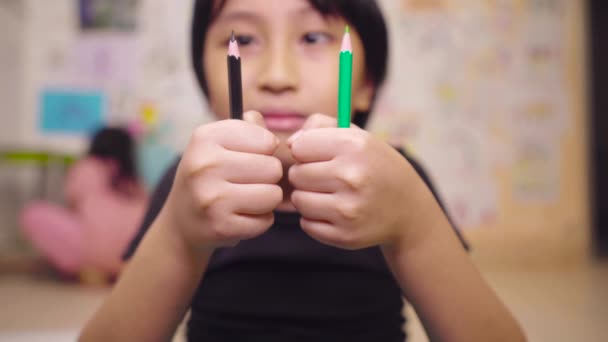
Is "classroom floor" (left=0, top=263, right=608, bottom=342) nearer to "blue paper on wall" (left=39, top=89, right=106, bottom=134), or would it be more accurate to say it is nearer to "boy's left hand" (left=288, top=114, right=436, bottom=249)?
"blue paper on wall" (left=39, top=89, right=106, bottom=134)

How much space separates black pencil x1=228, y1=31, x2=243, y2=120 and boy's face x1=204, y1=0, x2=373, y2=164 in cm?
10

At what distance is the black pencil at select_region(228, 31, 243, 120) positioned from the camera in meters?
0.26

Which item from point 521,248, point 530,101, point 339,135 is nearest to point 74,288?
point 339,135

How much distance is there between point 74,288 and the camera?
1.30 metres

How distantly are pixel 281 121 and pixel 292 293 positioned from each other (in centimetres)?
17

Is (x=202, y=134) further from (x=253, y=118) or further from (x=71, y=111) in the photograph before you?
(x=71, y=111)

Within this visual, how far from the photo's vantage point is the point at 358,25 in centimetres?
47

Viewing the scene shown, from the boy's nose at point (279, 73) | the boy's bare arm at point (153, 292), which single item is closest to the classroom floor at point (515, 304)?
the boy's bare arm at point (153, 292)

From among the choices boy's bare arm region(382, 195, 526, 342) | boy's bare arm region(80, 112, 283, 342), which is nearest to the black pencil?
boy's bare arm region(80, 112, 283, 342)

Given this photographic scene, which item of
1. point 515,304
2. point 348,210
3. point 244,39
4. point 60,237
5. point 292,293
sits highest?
point 244,39

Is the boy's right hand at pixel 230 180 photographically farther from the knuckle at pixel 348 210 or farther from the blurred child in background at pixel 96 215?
the blurred child in background at pixel 96 215

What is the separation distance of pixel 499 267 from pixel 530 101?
2.09ft

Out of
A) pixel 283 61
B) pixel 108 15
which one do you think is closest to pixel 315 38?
pixel 283 61

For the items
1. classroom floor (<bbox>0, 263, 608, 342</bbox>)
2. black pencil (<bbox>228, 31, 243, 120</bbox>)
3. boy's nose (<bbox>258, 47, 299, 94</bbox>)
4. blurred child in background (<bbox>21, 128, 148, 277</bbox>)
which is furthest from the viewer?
blurred child in background (<bbox>21, 128, 148, 277</bbox>)
